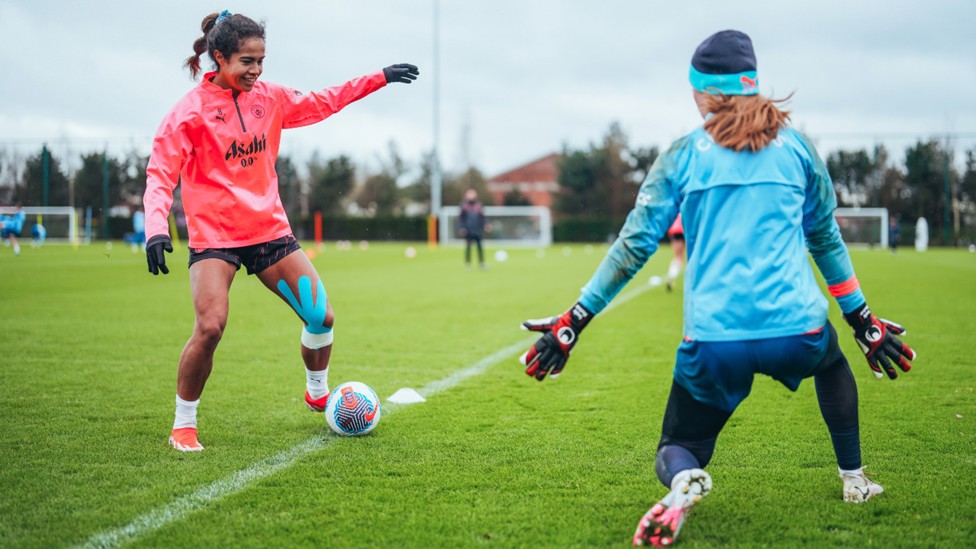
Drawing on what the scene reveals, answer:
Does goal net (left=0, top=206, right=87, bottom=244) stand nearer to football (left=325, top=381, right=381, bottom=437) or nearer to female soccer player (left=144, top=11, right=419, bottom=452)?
female soccer player (left=144, top=11, right=419, bottom=452)

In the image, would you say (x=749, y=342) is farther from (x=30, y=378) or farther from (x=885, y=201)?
(x=885, y=201)

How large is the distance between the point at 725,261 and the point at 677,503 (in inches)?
33.8

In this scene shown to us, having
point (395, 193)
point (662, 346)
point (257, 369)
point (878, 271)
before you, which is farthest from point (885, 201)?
point (257, 369)

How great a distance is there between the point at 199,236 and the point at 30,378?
294 cm

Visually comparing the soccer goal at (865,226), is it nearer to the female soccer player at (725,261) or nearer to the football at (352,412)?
the football at (352,412)

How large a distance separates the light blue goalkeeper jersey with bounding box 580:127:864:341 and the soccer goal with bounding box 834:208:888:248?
4379cm

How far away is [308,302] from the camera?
15.3 ft

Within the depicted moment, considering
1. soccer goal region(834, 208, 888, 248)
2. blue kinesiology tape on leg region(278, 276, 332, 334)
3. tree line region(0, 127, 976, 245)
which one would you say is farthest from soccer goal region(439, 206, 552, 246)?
blue kinesiology tape on leg region(278, 276, 332, 334)

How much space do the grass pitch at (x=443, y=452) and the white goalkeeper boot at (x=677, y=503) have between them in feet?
0.44

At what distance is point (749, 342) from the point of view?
277 cm

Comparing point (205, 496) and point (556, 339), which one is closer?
A: point (556, 339)

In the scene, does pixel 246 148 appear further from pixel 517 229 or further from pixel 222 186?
pixel 517 229

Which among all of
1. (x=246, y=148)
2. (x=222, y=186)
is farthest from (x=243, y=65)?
(x=222, y=186)

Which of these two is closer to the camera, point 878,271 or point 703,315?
point 703,315
